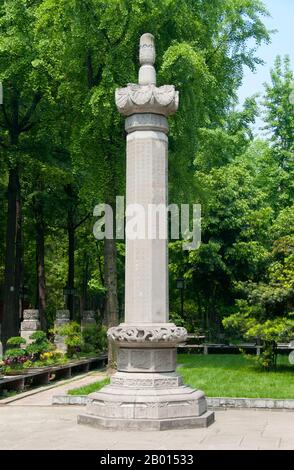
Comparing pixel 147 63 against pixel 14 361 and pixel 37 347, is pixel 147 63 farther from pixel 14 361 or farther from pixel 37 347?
pixel 37 347

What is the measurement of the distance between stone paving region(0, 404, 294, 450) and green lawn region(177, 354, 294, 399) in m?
2.11

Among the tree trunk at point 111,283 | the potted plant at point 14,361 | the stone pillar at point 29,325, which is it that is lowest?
the potted plant at point 14,361

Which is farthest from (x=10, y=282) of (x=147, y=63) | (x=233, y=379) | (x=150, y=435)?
(x=150, y=435)

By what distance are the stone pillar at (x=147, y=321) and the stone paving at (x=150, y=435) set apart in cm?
39

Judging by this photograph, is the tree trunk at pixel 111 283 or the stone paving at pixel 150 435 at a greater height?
the tree trunk at pixel 111 283

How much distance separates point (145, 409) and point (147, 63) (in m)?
6.66

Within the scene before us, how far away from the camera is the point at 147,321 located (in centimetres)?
1131

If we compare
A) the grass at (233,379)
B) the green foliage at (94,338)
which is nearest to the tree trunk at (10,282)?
the green foliage at (94,338)

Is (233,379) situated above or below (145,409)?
below

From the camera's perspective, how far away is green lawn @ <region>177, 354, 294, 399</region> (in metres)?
14.7

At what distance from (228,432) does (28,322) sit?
67.8 ft

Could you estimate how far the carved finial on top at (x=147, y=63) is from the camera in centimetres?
1222

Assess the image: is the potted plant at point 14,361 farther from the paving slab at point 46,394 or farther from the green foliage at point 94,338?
the green foliage at point 94,338
